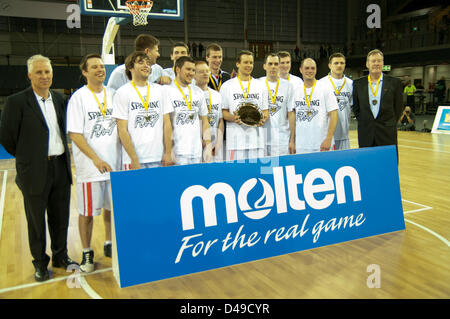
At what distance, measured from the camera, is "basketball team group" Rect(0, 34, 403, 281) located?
329 centimetres

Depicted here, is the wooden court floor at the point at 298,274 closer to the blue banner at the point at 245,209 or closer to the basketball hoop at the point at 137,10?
the blue banner at the point at 245,209

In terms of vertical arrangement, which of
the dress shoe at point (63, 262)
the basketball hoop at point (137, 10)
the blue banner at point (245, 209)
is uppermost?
the basketball hoop at point (137, 10)

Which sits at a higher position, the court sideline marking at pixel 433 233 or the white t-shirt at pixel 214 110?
the white t-shirt at pixel 214 110

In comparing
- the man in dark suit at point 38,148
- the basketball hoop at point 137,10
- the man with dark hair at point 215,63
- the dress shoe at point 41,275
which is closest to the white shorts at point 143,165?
the man in dark suit at point 38,148

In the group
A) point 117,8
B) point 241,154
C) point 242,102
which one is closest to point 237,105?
point 242,102

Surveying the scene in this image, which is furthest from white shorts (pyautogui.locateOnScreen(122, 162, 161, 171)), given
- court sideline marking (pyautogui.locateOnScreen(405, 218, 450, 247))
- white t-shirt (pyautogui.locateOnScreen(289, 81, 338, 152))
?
court sideline marking (pyautogui.locateOnScreen(405, 218, 450, 247))

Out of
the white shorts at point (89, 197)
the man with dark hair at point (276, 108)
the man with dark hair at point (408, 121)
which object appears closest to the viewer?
the white shorts at point (89, 197)

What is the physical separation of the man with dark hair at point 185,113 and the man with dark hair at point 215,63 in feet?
3.00

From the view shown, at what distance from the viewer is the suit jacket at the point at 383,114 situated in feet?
16.5

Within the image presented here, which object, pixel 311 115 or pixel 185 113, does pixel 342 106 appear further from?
pixel 185 113

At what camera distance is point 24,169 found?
3.25 meters

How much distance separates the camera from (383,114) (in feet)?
16.5

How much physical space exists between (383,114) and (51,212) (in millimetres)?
4259
